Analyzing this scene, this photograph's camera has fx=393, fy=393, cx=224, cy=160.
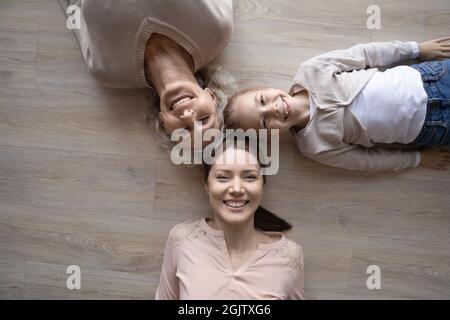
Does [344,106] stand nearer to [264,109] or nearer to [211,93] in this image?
[264,109]

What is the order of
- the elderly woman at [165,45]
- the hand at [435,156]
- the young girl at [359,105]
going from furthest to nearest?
the hand at [435,156] < the young girl at [359,105] < the elderly woman at [165,45]

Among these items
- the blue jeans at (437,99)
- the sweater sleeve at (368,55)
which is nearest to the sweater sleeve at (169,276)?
A: the sweater sleeve at (368,55)

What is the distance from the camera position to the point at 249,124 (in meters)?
1.21

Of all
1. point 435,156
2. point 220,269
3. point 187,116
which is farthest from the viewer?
point 435,156

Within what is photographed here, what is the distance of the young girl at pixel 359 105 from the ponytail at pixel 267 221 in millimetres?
248

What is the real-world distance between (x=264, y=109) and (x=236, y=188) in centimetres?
25

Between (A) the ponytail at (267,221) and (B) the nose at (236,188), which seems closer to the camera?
(B) the nose at (236,188)

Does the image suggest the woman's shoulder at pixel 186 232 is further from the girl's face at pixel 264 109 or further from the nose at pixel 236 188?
the girl's face at pixel 264 109

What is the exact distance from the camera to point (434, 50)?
1300mm

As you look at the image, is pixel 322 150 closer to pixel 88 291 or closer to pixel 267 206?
pixel 267 206

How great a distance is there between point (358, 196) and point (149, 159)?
74 centimetres

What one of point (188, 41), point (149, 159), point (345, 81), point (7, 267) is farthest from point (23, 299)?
point (345, 81)

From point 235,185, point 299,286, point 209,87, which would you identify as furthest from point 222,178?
point 299,286

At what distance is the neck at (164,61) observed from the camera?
3.93ft
